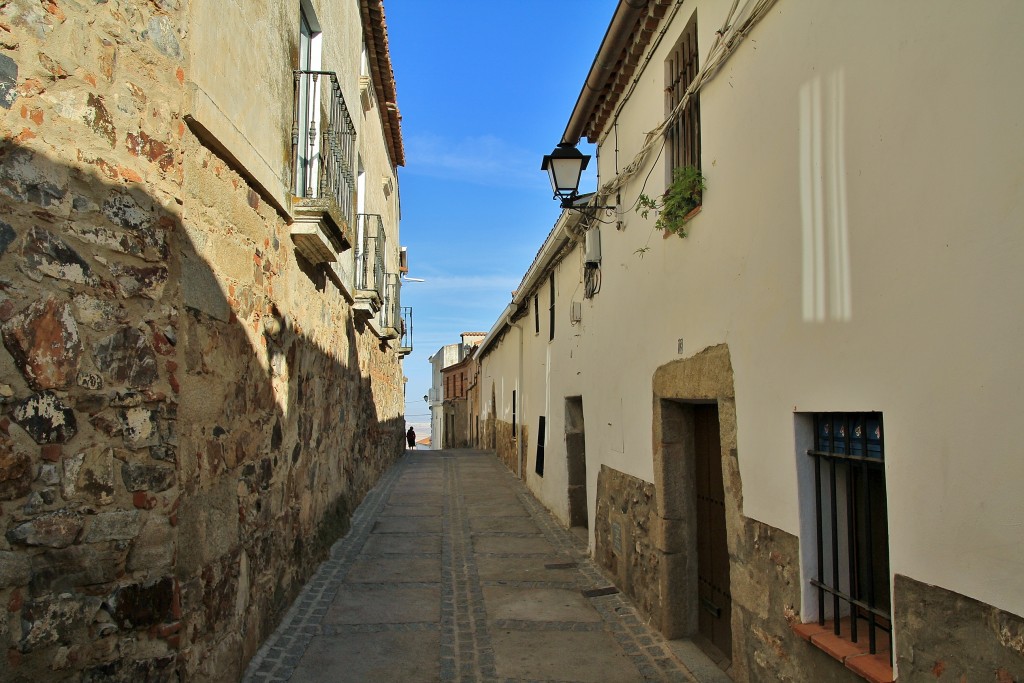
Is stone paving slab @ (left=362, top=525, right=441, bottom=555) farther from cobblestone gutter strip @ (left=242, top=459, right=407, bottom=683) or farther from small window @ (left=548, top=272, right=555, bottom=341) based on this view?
small window @ (left=548, top=272, right=555, bottom=341)

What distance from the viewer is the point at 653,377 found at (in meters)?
5.43

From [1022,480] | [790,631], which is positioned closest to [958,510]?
[1022,480]

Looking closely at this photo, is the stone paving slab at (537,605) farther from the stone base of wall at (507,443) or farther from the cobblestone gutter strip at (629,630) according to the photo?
the stone base of wall at (507,443)

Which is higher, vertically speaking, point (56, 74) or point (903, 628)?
point (56, 74)

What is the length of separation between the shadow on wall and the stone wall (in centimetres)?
280

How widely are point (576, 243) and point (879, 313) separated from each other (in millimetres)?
6065

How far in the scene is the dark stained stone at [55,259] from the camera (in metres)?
2.84

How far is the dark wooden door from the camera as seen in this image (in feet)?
15.6

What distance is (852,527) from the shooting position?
Answer: 321cm

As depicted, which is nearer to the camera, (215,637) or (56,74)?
(56,74)

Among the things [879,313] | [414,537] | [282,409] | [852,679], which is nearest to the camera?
[879,313]

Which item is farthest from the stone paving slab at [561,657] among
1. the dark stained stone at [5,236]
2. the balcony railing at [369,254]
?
the balcony railing at [369,254]

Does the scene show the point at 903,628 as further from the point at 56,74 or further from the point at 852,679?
the point at 56,74

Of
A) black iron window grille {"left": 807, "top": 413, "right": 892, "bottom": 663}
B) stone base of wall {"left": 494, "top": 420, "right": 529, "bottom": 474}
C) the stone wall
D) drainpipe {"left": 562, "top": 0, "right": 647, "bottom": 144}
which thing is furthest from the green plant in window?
stone base of wall {"left": 494, "top": 420, "right": 529, "bottom": 474}
